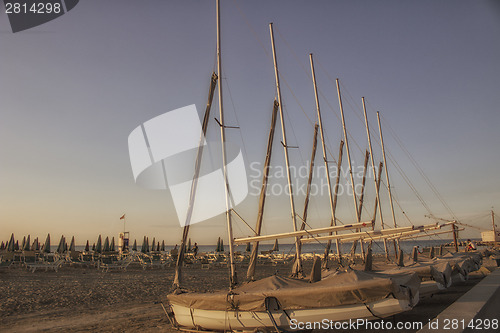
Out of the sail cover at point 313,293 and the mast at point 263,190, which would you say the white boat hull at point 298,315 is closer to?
the sail cover at point 313,293

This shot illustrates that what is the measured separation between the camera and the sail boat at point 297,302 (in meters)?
7.87

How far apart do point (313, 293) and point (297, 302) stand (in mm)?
440

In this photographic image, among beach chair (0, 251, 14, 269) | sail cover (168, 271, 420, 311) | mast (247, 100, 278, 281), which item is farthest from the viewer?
beach chair (0, 251, 14, 269)

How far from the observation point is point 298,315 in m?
8.05

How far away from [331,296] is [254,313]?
6.30ft

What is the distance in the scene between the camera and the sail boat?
25.8 feet

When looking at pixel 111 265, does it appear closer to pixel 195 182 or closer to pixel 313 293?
pixel 195 182

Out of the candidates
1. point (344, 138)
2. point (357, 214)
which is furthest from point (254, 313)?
point (344, 138)

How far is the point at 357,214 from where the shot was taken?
30.2 meters

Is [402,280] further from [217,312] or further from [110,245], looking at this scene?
[110,245]

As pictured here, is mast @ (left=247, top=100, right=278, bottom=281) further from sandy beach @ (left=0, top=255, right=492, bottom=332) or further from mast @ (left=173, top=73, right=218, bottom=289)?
sandy beach @ (left=0, top=255, right=492, bottom=332)

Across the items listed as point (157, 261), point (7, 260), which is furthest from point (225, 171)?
point (7, 260)

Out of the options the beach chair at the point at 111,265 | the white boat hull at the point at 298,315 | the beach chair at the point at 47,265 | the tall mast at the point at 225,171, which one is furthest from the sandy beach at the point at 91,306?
the beach chair at the point at 111,265

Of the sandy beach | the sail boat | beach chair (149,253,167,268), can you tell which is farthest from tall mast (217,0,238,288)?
beach chair (149,253,167,268)
